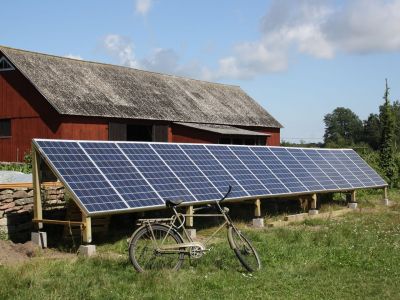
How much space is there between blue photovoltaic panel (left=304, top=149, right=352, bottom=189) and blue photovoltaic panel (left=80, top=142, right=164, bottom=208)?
8.98 meters

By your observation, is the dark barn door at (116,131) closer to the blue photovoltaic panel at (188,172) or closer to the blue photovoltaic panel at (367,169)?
the blue photovoltaic panel at (367,169)

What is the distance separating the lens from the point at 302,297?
7.55 m

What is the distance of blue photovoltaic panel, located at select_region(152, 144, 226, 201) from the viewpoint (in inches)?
543

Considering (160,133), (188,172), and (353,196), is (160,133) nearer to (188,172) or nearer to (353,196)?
(353,196)

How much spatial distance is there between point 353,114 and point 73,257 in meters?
139

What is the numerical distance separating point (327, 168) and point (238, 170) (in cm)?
556

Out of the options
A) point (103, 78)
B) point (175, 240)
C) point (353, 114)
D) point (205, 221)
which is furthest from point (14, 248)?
point (353, 114)

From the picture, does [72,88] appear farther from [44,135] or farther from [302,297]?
[302,297]

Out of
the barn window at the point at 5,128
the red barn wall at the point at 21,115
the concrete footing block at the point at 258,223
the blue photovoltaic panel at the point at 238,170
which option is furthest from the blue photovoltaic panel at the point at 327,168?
the barn window at the point at 5,128

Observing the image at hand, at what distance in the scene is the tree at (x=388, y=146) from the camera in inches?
1248

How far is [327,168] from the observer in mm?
20344

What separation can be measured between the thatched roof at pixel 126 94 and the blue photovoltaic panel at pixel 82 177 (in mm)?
14595

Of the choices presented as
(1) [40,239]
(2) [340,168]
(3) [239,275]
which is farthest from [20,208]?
(2) [340,168]

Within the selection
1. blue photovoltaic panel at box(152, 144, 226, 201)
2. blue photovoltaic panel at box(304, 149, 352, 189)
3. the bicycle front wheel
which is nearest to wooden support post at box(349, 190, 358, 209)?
blue photovoltaic panel at box(304, 149, 352, 189)
